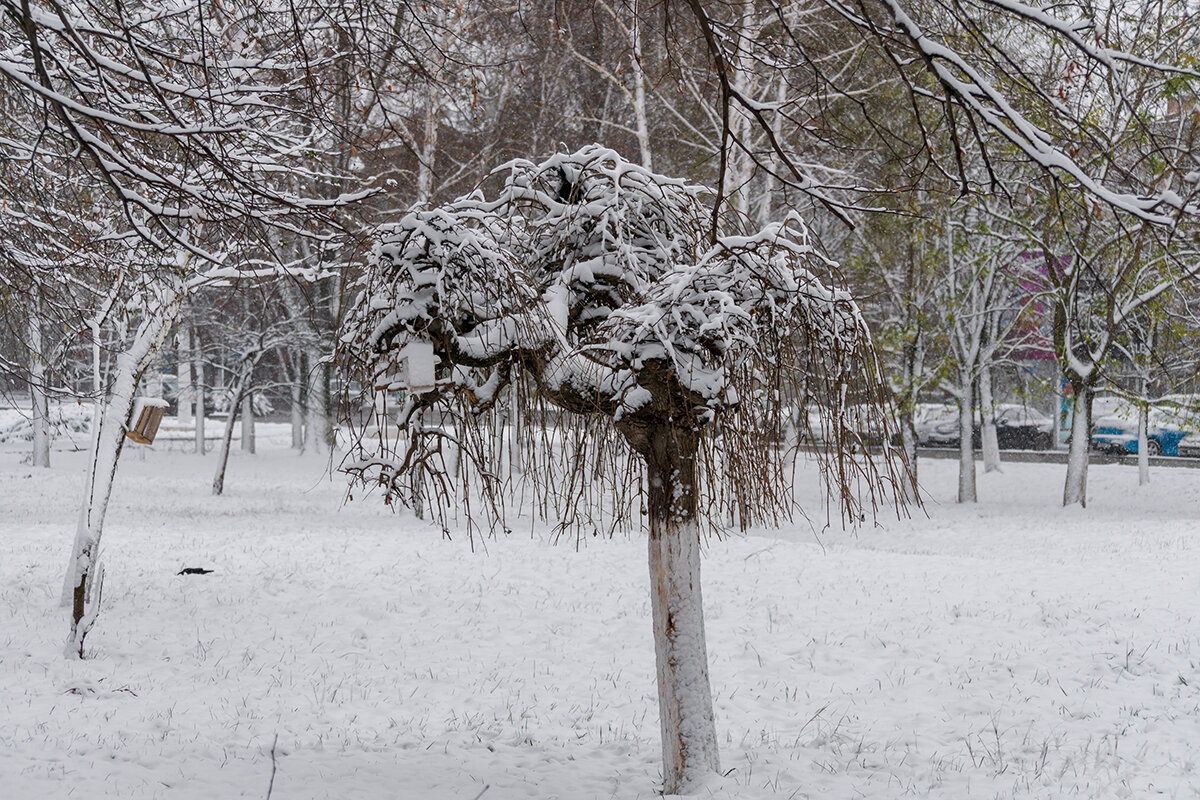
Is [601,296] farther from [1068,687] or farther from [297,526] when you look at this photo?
[297,526]

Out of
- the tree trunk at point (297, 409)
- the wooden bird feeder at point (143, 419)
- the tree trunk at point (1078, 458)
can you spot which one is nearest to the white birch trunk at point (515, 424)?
the wooden bird feeder at point (143, 419)

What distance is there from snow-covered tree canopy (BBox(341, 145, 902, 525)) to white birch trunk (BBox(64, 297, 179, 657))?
15.2ft

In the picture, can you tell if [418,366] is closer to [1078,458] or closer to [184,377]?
[1078,458]

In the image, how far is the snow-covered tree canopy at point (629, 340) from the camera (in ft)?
15.5

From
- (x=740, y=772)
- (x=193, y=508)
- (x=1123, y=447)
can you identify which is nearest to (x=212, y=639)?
(x=740, y=772)

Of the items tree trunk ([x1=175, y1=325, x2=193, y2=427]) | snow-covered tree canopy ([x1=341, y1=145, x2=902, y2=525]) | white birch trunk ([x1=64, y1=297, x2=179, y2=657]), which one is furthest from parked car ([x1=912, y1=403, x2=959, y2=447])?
snow-covered tree canopy ([x1=341, y1=145, x2=902, y2=525])

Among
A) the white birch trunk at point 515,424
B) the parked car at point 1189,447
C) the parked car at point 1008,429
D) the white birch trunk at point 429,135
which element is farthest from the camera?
the parked car at point 1008,429

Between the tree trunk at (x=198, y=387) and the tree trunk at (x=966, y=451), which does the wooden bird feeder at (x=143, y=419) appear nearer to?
the tree trunk at (x=198, y=387)

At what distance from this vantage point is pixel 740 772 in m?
6.16

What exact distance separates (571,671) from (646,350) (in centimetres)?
488

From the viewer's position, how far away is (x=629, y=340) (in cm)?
482

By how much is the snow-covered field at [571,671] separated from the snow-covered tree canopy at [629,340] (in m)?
1.79

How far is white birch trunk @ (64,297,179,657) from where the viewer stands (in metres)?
8.45

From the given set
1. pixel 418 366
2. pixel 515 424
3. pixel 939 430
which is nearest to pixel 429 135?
pixel 515 424
